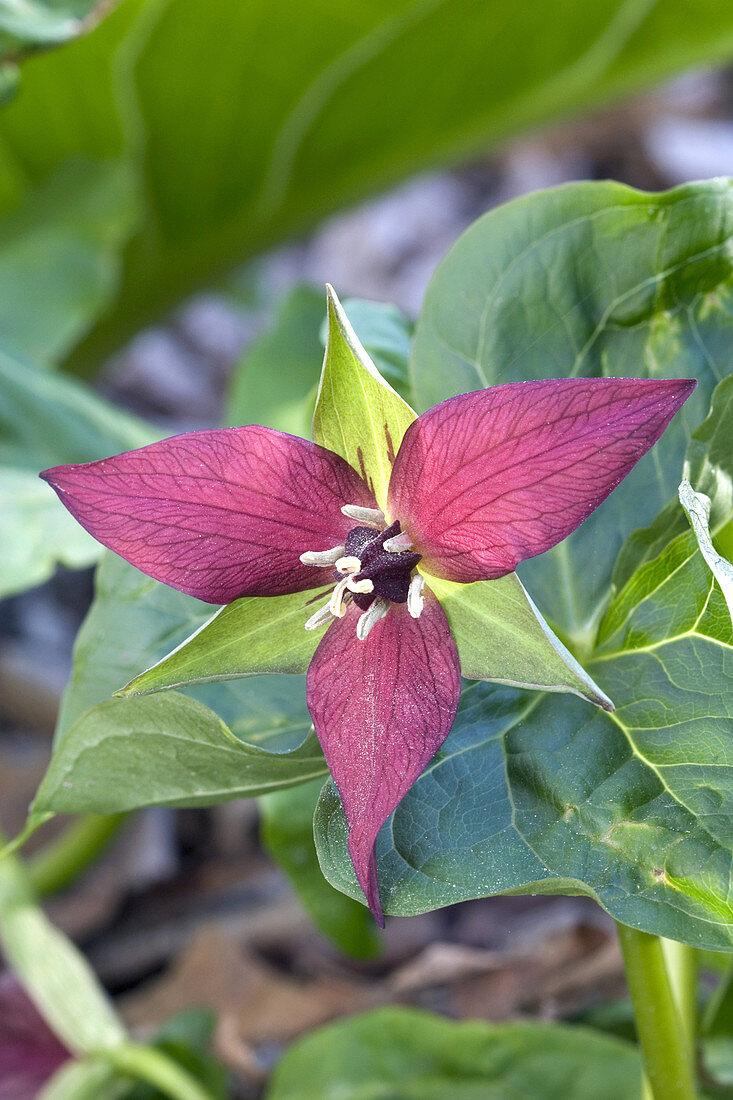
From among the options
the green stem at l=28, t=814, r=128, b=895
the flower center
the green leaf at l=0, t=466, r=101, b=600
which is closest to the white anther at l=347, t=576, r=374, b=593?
the flower center

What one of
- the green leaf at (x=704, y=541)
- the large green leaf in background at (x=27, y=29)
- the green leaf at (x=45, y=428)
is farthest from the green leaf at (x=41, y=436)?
the green leaf at (x=704, y=541)

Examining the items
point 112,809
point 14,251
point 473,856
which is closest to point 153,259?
point 14,251

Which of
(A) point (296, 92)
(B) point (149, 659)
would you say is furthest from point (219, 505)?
A: (A) point (296, 92)

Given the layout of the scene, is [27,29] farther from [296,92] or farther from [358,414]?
[358,414]

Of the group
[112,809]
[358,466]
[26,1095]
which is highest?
[358,466]

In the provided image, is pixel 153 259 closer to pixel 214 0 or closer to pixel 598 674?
pixel 214 0

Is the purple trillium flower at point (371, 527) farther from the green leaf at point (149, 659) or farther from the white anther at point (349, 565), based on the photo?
the green leaf at point (149, 659)

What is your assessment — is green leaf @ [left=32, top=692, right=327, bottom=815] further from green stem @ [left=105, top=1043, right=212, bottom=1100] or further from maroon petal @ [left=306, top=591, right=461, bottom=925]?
green stem @ [left=105, top=1043, right=212, bottom=1100]
